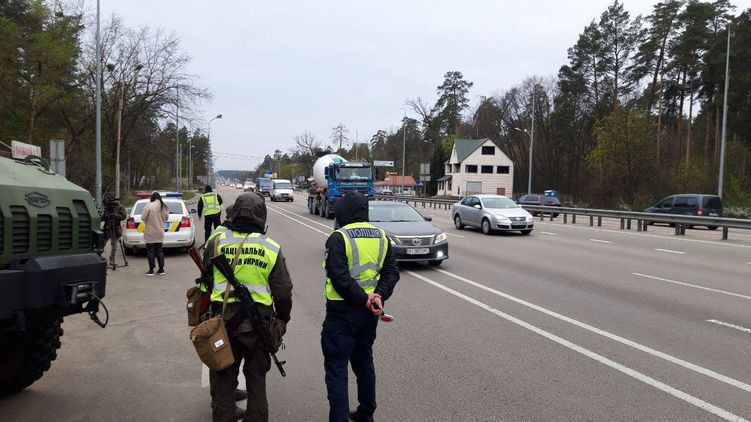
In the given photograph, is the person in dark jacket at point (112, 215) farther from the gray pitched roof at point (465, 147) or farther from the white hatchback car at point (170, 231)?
the gray pitched roof at point (465, 147)

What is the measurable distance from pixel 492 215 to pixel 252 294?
17527mm

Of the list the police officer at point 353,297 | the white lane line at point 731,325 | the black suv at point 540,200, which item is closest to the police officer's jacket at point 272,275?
the police officer at point 353,297

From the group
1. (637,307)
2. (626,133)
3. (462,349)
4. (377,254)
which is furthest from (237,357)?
(626,133)

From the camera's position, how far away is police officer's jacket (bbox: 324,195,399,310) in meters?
3.97

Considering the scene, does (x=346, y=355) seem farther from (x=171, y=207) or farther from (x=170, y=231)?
(x=171, y=207)

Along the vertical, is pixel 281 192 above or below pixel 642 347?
above

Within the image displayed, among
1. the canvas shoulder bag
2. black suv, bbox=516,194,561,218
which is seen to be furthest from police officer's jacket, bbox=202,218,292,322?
black suv, bbox=516,194,561,218

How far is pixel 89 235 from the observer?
15.4 ft

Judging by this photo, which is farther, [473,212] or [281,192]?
[281,192]

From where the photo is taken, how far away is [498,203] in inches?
860

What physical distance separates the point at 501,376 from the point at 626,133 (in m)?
39.6

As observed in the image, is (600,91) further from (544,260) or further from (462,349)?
(462,349)

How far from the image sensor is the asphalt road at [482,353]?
4.56 meters

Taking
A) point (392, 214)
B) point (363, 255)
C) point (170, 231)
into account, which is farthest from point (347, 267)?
point (170, 231)
